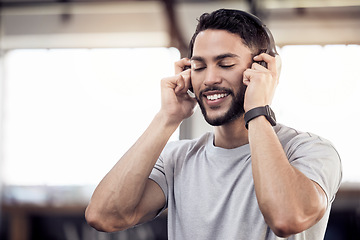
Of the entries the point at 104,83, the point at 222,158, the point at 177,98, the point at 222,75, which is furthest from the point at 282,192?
the point at 104,83

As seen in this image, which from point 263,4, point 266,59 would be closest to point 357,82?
point 263,4

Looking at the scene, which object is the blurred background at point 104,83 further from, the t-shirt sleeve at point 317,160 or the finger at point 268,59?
the t-shirt sleeve at point 317,160

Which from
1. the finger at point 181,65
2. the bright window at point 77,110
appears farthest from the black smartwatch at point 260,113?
the bright window at point 77,110

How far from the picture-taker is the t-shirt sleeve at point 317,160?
139 centimetres

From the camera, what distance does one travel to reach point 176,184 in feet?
5.45

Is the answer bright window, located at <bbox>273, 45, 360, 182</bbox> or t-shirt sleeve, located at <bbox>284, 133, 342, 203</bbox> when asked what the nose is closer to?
t-shirt sleeve, located at <bbox>284, 133, 342, 203</bbox>

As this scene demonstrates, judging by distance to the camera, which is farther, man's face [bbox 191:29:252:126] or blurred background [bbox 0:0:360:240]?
blurred background [bbox 0:0:360:240]

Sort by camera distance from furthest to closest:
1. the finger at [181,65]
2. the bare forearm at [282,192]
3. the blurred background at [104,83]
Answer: the blurred background at [104,83]
the finger at [181,65]
the bare forearm at [282,192]

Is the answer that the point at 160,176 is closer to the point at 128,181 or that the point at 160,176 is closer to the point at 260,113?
the point at 128,181

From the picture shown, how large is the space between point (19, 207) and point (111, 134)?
1472 mm

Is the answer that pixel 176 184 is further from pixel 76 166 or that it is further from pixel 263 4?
pixel 76 166

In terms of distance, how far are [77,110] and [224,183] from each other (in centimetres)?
502

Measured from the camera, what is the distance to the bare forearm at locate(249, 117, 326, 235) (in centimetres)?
130

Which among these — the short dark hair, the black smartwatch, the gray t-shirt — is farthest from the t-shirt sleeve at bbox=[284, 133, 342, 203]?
the short dark hair
